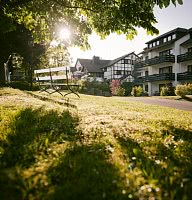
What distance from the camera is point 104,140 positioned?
14.6 ft

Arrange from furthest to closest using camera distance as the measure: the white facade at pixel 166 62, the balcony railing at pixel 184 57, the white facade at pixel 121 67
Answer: the white facade at pixel 121 67
the white facade at pixel 166 62
the balcony railing at pixel 184 57

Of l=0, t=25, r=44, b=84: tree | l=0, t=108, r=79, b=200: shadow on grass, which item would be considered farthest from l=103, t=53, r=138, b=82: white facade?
l=0, t=108, r=79, b=200: shadow on grass

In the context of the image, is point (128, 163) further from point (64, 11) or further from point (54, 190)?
point (64, 11)

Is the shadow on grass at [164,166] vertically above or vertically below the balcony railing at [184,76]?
below

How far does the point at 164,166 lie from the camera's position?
11.4 ft

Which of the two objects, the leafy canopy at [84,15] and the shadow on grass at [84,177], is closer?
A: the shadow on grass at [84,177]

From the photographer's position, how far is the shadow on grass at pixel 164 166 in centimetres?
282

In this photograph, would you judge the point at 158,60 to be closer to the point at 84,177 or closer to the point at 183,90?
the point at 183,90

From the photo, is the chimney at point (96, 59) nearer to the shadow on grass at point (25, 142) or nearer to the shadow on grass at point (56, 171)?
the shadow on grass at point (25, 142)

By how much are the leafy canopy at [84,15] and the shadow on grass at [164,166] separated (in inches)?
162

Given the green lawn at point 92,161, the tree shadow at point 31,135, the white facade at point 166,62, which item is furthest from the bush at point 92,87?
the green lawn at point 92,161

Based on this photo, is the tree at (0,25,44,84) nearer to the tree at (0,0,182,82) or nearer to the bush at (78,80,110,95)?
the bush at (78,80,110,95)

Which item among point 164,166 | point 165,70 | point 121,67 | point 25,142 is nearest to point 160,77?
point 165,70

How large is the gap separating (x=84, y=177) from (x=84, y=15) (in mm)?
10179
